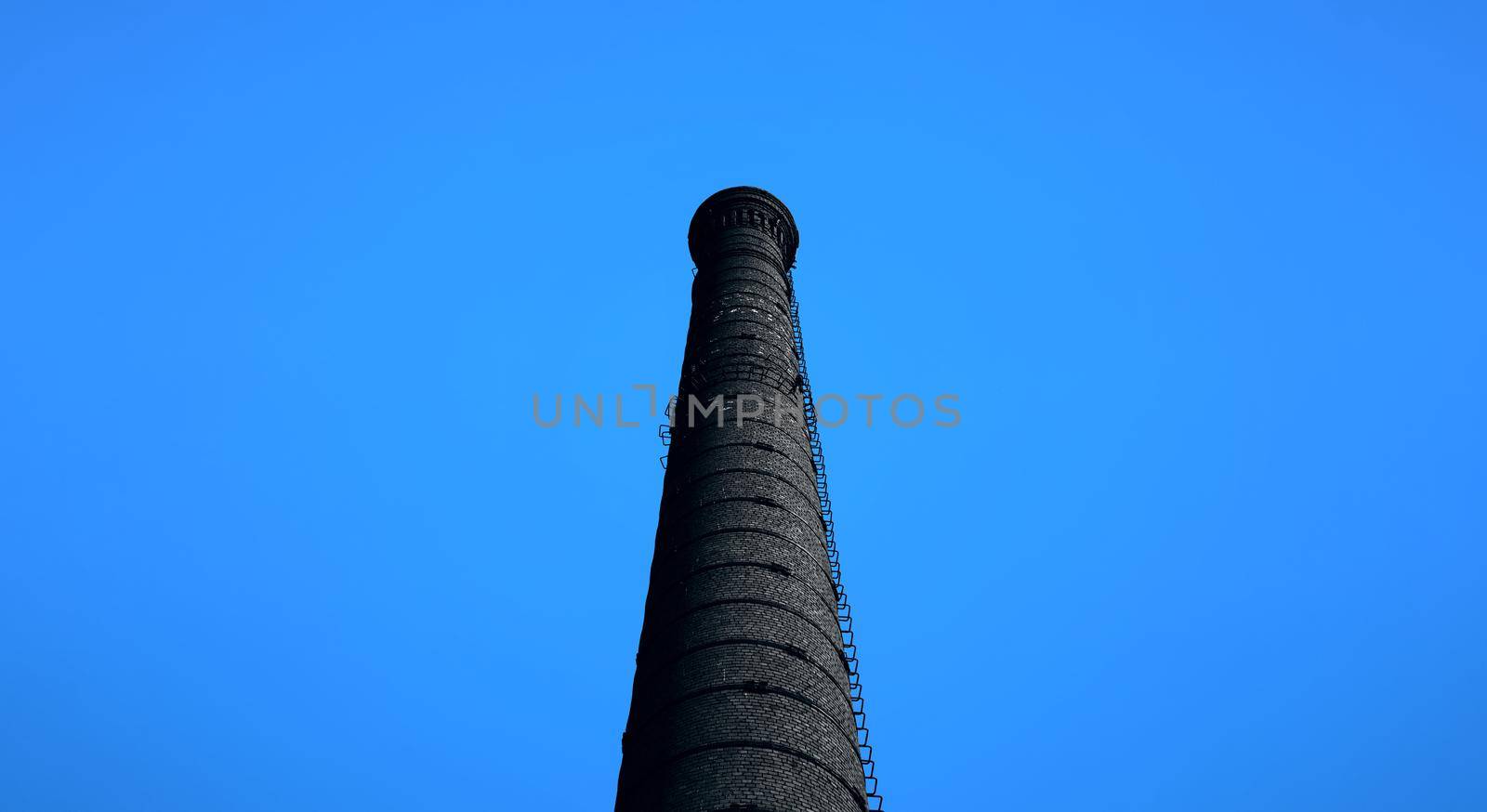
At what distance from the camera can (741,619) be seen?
15469mm

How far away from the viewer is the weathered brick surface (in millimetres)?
13578

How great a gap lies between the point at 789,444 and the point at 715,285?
577 centimetres

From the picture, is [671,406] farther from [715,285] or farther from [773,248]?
[773,248]

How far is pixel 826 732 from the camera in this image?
14500 mm

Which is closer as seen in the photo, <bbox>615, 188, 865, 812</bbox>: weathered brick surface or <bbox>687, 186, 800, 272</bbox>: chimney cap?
<bbox>615, 188, 865, 812</bbox>: weathered brick surface

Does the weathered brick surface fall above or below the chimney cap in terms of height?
below

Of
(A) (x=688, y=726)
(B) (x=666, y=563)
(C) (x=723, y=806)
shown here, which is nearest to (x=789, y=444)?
(B) (x=666, y=563)

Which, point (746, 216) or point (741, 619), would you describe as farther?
point (746, 216)

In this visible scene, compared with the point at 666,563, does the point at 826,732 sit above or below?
below

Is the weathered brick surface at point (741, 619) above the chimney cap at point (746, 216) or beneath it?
beneath

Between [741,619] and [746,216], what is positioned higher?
[746,216]

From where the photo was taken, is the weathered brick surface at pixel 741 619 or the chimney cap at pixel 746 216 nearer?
the weathered brick surface at pixel 741 619

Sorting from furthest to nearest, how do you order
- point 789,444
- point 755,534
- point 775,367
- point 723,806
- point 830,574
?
1. point 775,367
2. point 789,444
3. point 830,574
4. point 755,534
5. point 723,806

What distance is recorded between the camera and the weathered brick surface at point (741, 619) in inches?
535
